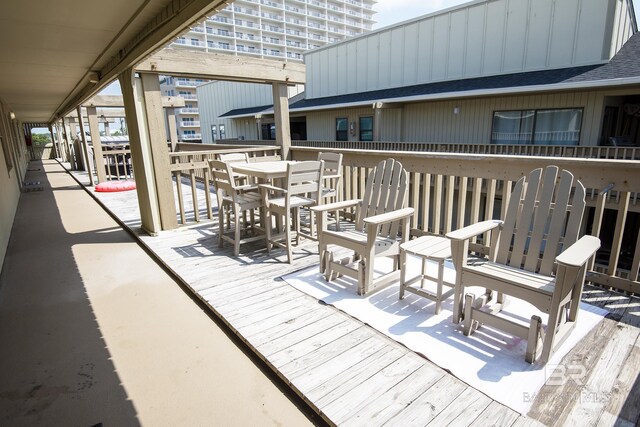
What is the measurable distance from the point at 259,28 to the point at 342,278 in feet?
173

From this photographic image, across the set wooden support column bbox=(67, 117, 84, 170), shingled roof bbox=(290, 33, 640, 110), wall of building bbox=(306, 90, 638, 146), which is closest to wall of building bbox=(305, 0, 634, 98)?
shingled roof bbox=(290, 33, 640, 110)

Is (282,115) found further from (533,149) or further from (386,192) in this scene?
(533,149)

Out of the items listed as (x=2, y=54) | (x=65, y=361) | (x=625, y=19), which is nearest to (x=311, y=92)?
(x=625, y=19)

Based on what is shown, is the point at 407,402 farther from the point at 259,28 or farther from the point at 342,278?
the point at 259,28

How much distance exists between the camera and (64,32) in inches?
136

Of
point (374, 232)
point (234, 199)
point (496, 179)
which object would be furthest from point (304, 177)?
point (496, 179)

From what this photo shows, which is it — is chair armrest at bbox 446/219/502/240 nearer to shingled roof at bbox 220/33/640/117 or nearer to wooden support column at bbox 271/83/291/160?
wooden support column at bbox 271/83/291/160

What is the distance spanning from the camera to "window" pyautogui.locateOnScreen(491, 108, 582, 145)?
8.41 meters

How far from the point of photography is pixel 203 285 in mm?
3088

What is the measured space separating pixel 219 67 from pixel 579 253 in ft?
15.6

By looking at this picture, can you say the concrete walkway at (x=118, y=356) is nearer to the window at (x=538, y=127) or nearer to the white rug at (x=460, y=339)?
the white rug at (x=460, y=339)

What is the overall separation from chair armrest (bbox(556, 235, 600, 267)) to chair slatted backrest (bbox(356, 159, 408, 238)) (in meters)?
1.26

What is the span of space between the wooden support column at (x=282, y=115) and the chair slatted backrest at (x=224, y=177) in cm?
194

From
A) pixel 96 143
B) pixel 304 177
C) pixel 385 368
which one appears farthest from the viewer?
pixel 96 143
